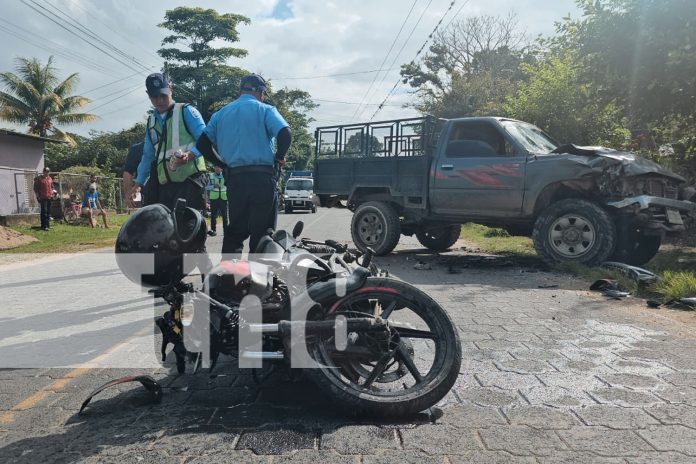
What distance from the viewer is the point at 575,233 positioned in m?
7.80

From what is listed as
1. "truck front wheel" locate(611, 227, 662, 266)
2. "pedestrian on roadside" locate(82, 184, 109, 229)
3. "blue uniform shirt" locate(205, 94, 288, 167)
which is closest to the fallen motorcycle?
"blue uniform shirt" locate(205, 94, 288, 167)

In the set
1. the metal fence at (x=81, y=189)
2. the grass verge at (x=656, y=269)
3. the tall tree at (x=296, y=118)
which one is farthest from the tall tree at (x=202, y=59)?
the grass verge at (x=656, y=269)

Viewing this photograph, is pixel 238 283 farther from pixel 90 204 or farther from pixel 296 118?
pixel 296 118

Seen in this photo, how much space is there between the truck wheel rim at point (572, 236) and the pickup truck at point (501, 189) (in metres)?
0.01

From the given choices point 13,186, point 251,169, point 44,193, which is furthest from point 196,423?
point 13,186

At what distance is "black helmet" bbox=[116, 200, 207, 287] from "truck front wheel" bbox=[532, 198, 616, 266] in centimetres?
594

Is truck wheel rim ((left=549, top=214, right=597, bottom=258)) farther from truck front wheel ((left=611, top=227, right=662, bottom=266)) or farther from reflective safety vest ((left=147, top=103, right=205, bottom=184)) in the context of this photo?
reflective safety vest ((left=147, top=103, right=205, bottom=184))

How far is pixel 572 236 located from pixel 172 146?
5512mm

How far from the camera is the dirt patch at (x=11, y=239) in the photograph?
39.4 feet

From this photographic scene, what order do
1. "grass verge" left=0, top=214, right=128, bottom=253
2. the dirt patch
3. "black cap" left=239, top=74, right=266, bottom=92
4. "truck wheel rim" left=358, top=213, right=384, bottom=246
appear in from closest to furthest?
"black cap" left=239, top=74, right=266, bottom=92 → "truck wheel rim" left=358, top=213, right=384, bottom=246 → "grass verge" left=0, top=214, right=128, bottom=253 → the dirt patch

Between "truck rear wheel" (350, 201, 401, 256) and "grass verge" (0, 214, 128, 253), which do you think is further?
"grass verge" (0, 214, 128, 253)

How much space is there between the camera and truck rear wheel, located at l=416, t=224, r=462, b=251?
1064cm

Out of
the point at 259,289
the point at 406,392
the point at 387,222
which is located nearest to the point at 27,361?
the point at 259,289

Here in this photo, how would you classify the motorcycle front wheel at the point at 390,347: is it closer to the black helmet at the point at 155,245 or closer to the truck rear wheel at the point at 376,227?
the black helmet at the point at 155,245
